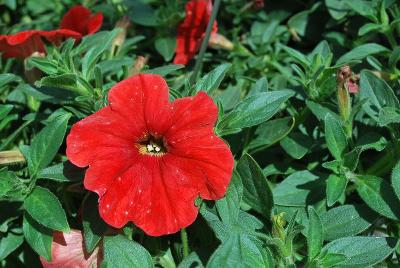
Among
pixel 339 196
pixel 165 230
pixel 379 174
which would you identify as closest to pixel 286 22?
pixel 379 174

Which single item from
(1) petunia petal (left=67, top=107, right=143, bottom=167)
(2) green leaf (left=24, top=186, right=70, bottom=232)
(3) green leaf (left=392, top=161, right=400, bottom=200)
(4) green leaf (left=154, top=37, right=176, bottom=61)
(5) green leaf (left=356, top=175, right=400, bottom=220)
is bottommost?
(5) green leaf (left=356, top=175, right=400, bottom=220)

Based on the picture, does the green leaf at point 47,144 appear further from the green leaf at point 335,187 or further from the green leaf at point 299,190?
the green leaf at point 335,187

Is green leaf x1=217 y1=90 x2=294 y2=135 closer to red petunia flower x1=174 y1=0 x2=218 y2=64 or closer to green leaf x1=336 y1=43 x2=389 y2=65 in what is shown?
green leaf x1=336 y1=43 x2=389 y2=65

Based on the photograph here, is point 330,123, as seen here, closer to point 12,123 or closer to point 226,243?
point 226,243

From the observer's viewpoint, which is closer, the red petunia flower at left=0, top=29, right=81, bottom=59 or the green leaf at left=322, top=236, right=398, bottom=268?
the green leaf at left=322, top=236, right=398, bottom=268

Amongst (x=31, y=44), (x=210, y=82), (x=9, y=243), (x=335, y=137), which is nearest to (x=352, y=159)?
(x=335, y=137)

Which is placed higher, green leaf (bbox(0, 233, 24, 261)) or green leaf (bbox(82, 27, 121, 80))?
green leaf (bbox(82, 27, 121, 80))

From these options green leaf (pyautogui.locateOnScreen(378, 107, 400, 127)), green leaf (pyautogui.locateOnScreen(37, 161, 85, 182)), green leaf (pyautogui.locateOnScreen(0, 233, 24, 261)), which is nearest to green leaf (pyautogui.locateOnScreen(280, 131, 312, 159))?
green leaf (pyautogui.locateOnScreen(378, 107, 400, 127))
